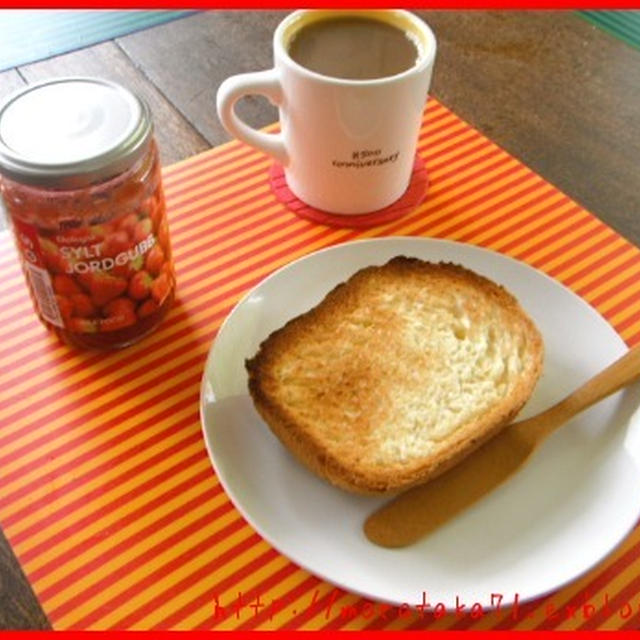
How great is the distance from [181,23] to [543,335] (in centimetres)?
70

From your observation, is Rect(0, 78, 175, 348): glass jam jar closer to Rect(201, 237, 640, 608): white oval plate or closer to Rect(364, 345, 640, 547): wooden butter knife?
Rect(201, 237, 640, 608): white oval plate

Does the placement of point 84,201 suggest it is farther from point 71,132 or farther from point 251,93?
point 251,93

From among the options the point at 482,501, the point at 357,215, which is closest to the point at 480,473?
the point at 482,501

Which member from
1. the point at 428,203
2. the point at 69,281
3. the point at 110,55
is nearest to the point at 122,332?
the point at 69,281

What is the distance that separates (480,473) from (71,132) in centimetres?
38

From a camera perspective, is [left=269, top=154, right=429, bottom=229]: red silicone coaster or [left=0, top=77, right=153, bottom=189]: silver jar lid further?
[left=269, top=154, right=429, bottom=229]: red silicone coaster

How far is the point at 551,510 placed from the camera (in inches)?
21.7

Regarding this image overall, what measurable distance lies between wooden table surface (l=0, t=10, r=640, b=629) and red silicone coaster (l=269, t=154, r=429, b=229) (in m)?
0.12

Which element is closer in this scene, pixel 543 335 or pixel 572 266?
pixel 543 335

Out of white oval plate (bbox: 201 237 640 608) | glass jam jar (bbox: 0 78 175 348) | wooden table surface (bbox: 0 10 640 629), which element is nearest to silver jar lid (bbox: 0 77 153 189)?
glass jam jar (bbox: 0 78 175 348)

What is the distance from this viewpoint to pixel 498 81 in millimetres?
997

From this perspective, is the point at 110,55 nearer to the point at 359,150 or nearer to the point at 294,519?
the point at 359,150

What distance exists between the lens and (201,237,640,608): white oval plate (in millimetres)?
512

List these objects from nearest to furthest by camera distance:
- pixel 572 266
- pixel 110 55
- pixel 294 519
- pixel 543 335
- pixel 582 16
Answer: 1. pixel 294 519
2. pixel 543 335
3. pixel 572 266
4. pixel 110 55
5. pixel 582 16
